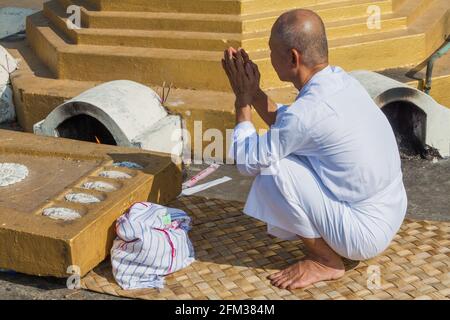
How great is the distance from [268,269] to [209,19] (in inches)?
97.1

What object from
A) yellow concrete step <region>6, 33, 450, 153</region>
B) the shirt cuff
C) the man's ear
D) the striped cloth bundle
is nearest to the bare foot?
the striped cloth bundle

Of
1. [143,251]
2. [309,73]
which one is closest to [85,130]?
[143,251]

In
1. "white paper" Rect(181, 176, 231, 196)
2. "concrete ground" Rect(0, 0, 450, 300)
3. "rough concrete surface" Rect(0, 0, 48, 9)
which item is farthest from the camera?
"rough concrete surface" Rect(0, 0, 48, 9)

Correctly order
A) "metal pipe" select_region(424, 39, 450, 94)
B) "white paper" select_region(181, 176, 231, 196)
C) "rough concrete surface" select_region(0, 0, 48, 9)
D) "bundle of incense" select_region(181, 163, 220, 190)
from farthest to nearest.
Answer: "rough concrete surface" select_region(0, 0, 48, 9), "metal pipe" select_region(424, 39, 450, 94), "bundle of incense" select_region(181, 163, 220, 190), "white paper" select_region(181, 176, 231, 196)

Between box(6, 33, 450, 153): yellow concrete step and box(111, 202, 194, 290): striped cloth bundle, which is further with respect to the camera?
box(6, 33, 450, 153): yellow concrete step

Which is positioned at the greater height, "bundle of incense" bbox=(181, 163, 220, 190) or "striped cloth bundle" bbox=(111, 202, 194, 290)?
"striped cloth bundle" bbox=(111, 202, 194, 290)

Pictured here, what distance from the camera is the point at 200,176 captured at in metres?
4.98

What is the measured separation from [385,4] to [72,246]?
362 cm

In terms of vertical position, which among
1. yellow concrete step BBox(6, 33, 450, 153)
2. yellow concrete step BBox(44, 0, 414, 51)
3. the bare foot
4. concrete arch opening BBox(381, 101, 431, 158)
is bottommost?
the bare foot

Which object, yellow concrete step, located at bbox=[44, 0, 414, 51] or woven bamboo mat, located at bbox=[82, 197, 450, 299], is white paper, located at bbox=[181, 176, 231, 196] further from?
yellow concrete step, located at bbox=[44, 0, 414, 51]

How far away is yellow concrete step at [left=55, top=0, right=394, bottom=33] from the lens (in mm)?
5527

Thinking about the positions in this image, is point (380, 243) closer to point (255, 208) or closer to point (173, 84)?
point (255, 208)

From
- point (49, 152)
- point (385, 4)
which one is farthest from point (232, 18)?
point (49, 152)

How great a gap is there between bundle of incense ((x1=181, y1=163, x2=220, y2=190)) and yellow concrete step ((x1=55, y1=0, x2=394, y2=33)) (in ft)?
3.52
